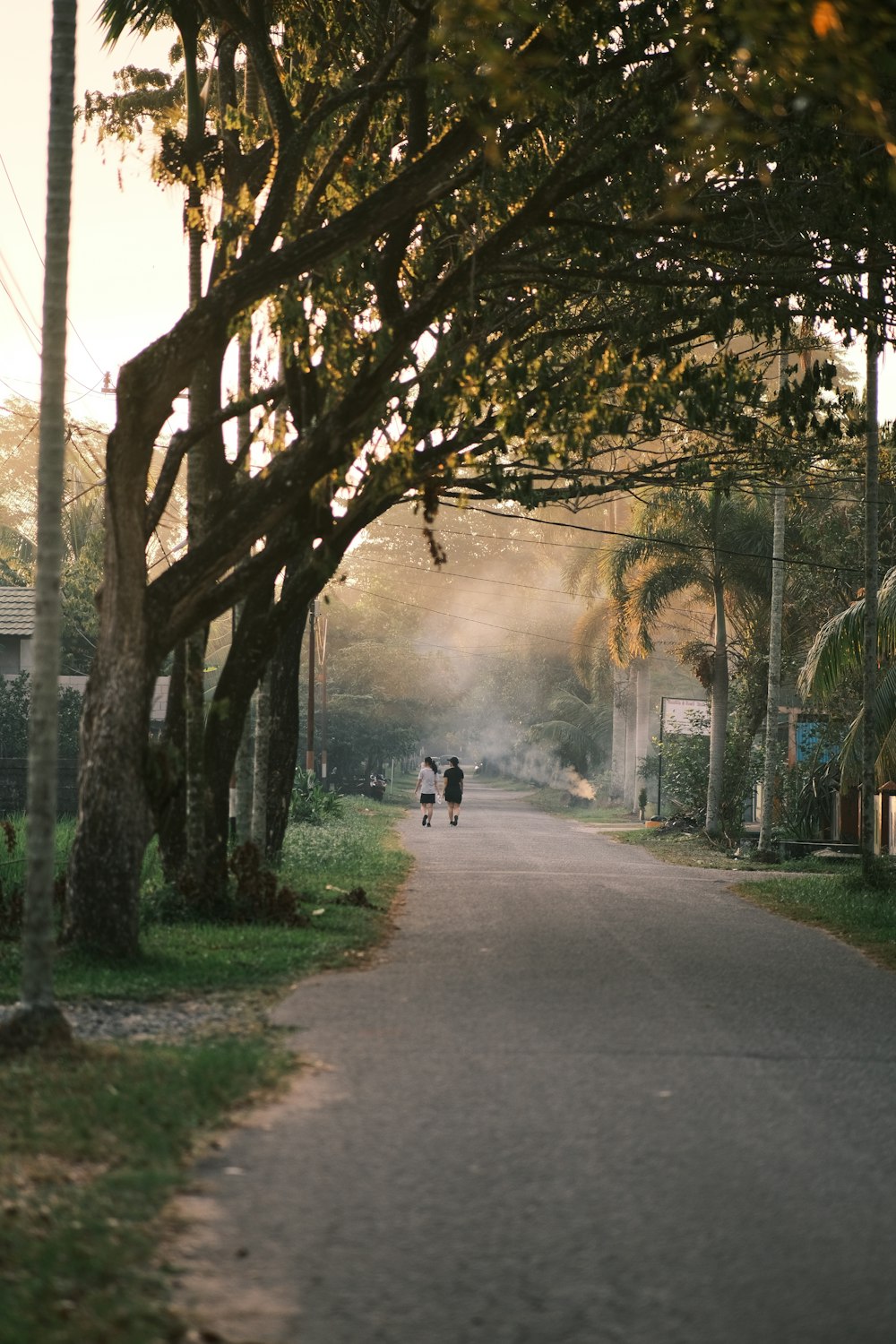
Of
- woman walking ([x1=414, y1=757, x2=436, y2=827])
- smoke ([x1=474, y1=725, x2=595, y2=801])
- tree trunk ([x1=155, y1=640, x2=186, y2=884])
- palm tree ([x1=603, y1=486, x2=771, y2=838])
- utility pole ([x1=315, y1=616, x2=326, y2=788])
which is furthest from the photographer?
smoke ([x1=474, y1=725, x2=595, y2=801])

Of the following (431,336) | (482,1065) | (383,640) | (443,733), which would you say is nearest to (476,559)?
(383,640)

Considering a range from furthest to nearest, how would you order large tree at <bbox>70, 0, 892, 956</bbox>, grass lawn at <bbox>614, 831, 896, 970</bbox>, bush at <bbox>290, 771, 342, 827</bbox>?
bush at <bbox>290, 771, 342, 827</bbox> → grass lawn at <bbox>614, 831, 896, 970</bbox> → large tree at <bbox>70, 0, 892, 956</bbox>

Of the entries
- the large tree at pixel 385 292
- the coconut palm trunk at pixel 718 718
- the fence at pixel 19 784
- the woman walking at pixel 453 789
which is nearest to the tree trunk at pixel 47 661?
the large tree at pixel 385 292

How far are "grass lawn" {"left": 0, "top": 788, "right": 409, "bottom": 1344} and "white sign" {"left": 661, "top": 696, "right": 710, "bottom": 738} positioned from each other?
25606 millimetres

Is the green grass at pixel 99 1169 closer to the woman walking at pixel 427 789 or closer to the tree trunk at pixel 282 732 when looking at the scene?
the tree trunk at pixel 282 732

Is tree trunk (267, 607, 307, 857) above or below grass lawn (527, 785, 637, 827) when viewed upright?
above

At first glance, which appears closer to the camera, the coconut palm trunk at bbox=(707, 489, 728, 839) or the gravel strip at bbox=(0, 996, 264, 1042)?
the gravel strip at bbox=(0, 996, 264, 1042)

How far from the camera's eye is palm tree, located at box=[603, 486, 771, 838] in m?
34.0

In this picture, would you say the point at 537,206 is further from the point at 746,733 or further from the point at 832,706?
the point at 746,733

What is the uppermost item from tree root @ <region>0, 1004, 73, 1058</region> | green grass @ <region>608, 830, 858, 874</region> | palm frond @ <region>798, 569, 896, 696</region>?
palm frond @ <region>798, 569, 896, 696</region>

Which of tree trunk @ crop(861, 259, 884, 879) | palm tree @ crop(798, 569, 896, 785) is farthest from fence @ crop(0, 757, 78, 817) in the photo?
tree trunk @ crop(861, 259, 884, 879)

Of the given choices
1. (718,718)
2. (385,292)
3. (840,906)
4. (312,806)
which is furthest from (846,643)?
(312,806)

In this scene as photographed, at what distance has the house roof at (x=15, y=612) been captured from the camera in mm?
41938

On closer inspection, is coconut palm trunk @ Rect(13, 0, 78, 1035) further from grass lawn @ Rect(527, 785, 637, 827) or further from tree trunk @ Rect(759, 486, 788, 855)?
grass lawn @ Rect(527, 785, 637, 827)
